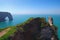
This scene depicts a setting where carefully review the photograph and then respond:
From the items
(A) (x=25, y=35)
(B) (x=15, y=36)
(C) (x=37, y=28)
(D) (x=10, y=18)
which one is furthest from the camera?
(D) (x=10, y=18)

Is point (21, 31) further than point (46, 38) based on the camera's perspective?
No

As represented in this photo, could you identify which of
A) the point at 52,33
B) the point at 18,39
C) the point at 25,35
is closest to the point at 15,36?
the point at 18,39

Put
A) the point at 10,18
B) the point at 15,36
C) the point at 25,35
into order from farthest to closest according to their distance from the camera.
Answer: the point at 10,18 → the point at 25,35 → the point at 15,36

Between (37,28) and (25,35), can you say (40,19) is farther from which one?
(25,35)

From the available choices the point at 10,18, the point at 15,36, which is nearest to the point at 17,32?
the point at 15,36

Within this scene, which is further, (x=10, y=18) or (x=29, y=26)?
(x=10, y=18)

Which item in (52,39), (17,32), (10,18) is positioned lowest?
(10,18)

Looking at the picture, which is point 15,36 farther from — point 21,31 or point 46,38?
point 46,38

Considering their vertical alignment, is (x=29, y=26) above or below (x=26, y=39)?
above

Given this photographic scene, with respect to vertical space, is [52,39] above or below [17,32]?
below
